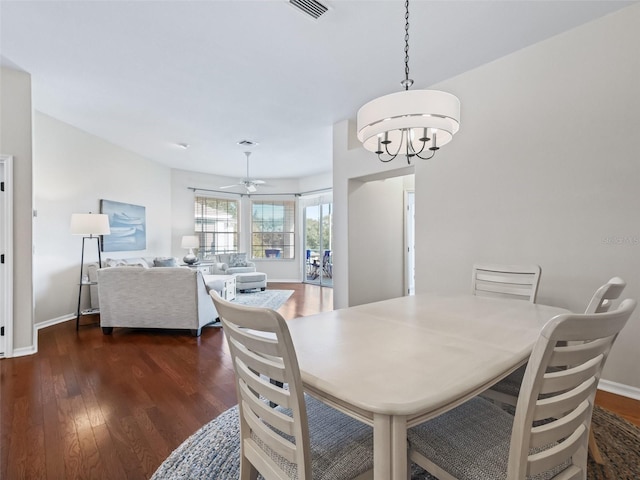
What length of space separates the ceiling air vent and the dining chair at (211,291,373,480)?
2116mm

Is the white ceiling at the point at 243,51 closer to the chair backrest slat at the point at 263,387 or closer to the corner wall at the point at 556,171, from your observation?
the corner wall at the point at 556,171

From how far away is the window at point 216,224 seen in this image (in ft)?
24.7

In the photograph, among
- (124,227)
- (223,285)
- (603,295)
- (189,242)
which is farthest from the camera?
(189,242)

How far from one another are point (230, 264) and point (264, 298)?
178 centimetres

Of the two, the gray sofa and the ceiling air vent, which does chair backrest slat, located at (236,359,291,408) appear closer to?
the ceiling air vent

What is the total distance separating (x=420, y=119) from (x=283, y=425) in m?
1.48

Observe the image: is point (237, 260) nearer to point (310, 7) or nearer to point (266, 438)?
point (310, 7)

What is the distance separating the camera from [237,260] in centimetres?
724

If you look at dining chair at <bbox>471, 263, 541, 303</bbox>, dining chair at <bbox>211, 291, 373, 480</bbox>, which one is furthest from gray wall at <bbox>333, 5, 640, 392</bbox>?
dining chair at <bbox>211, 291, 373, 480</bbox>

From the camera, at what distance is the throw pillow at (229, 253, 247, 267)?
7199 mm

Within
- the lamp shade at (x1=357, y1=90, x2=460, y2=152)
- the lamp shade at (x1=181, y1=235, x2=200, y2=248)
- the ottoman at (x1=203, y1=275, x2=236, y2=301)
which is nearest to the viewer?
the lamp shade at (x1=357, y1=90, x2=460, y2=152)

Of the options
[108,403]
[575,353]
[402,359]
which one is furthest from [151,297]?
[575,353]

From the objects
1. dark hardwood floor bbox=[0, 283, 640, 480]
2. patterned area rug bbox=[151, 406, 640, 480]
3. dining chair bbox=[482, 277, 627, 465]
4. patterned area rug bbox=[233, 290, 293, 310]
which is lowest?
dark hardwood floor bbox=[0, 283, 640, 480]

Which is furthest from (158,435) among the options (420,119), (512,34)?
(512,34)
